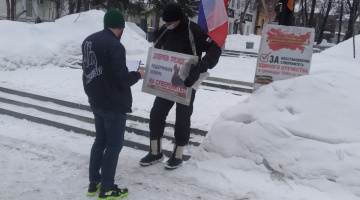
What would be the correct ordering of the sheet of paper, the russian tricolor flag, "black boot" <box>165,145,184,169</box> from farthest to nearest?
1. the russian tricolor flag
2. "black boot" <box>165,145,184,169</box>
3. the sheet of paper

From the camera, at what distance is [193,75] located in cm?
344

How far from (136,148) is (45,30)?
27.0 feet

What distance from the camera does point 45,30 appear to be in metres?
11.6

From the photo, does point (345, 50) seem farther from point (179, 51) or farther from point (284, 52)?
point (179, 51)

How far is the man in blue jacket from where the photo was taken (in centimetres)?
297

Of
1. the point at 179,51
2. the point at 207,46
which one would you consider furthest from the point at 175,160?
the point at 207,46

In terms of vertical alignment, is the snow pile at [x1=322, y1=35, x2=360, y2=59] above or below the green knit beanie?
below

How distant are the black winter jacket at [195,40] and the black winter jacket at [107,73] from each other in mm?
819

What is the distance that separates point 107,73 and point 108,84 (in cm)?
10

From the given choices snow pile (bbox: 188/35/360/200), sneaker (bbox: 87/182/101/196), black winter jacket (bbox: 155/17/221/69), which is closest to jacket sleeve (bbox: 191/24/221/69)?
black winter jacket (bbox: 155/17/221/69)

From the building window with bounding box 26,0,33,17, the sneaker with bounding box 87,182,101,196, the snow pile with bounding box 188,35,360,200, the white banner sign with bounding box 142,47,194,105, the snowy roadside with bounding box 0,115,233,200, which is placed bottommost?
the snowy roadside with bounding box 0,115,233,200

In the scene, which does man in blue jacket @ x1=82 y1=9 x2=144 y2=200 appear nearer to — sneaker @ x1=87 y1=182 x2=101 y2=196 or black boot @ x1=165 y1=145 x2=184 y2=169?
sneaker @ x1=87 y1=182 x2=101 y2=196

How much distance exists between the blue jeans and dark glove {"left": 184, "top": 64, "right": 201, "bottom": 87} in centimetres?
72

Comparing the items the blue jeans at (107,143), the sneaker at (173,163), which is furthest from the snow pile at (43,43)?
the blue jeans at (107,143)
